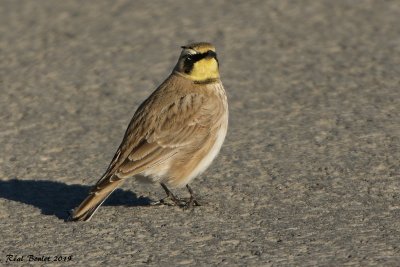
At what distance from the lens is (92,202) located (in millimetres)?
6680

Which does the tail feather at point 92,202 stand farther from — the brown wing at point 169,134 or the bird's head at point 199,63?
the bird's head at point 199,63

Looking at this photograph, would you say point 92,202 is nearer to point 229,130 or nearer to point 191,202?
point 191,202

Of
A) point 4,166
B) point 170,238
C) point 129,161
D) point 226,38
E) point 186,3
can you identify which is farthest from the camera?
point 186,3

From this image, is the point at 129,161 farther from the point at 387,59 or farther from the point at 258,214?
the point at 387,59

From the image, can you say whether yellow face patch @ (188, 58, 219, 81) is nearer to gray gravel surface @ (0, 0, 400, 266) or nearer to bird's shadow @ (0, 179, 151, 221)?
gray gravel surface @ (0, 0, 400, 266)

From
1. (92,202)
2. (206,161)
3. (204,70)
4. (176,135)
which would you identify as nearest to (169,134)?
(176,135)

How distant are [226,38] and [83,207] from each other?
16.0 feet

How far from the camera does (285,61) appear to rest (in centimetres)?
1034

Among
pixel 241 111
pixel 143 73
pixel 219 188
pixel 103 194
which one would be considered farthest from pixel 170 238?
pixel 143 73

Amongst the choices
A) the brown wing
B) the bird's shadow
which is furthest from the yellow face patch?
the bird's shadow

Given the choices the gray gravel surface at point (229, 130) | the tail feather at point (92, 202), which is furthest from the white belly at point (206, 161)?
the tail feather at point (92, 202)

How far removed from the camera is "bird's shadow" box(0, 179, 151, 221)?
7.18 meters

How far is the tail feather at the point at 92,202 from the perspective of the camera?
6.67m

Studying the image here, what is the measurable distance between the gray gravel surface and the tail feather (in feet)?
0.34
